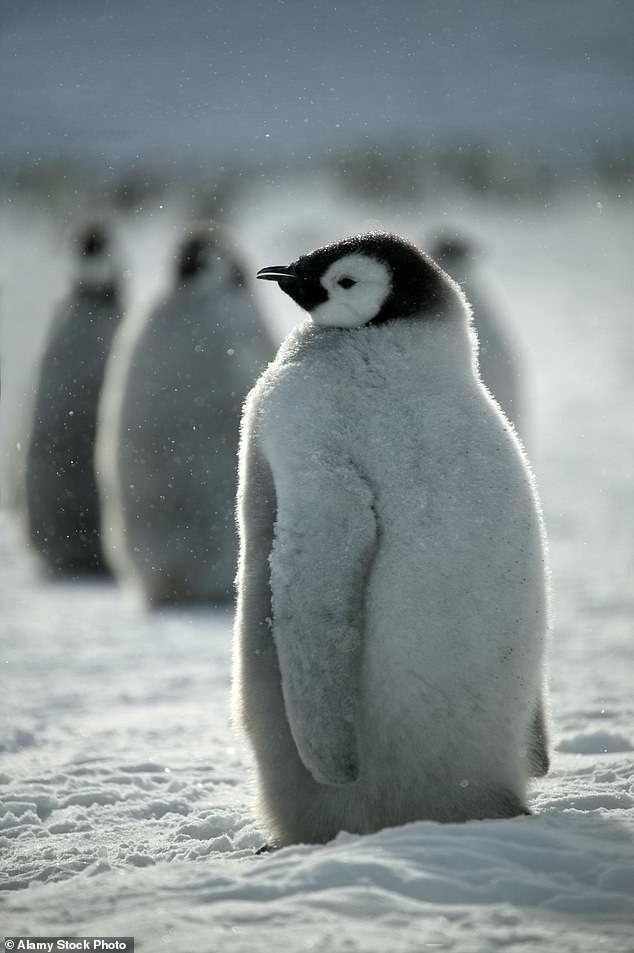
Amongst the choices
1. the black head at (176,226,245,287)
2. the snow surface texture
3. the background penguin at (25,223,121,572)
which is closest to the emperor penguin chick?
the snow surface texture

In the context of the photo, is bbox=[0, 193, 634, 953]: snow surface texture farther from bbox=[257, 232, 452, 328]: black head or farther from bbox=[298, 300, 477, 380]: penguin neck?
bbox=[257, 232, 452, 328]: black head

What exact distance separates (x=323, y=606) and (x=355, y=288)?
25.7 inches

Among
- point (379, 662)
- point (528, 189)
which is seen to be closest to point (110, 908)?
point (379, 662)

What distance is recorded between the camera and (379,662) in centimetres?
228

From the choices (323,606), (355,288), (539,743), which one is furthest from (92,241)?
(323,606)

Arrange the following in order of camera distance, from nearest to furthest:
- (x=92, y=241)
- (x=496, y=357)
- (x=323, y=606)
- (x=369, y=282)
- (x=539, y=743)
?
(x=323, y=606)
(x=369, y=282)
(x=539, y=743)
(x=496, y=357)
(x=92, y=241)

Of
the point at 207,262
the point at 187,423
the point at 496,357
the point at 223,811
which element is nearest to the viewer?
the point at 223,811

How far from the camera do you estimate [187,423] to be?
5.65 metres

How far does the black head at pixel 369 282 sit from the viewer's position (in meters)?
2.42

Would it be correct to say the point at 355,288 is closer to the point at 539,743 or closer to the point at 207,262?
the point at 539,743

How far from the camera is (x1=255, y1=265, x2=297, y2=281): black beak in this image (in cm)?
249

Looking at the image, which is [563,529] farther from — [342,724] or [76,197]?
[76,197]

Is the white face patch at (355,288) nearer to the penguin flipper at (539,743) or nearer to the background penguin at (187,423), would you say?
the penguin flipper at (539,743)

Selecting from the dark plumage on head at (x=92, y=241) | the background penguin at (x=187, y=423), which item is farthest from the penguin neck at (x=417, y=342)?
the dark plumage on head at (x=92, y=241)
